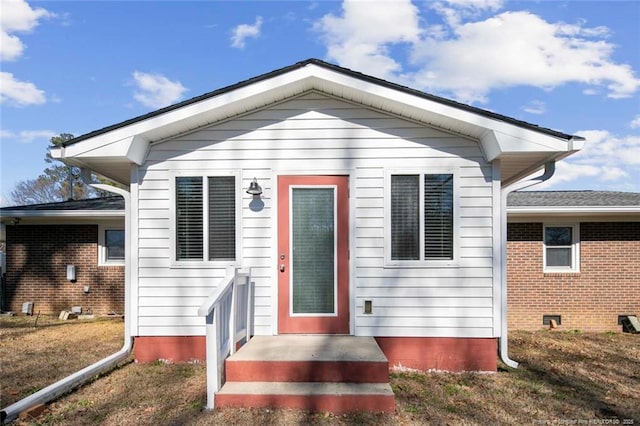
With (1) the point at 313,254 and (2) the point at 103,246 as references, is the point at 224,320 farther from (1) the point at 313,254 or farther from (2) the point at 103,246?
(2) the point at 103,246

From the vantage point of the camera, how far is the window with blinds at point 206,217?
197 inches

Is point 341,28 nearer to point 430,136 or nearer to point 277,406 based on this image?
point 430,136

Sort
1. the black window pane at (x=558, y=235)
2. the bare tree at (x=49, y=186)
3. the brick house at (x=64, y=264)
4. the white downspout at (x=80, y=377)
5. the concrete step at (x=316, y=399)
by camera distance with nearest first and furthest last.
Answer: the white downspout at (x=80, y=377) → the concrete step at (x=316, y=399) → the black window pane at (x=558, y=235) → the brick house at (x=64, y=264) → the bare tree at (x=49, y=186)

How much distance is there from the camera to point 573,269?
8352 mm

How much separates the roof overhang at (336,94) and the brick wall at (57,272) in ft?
18.0

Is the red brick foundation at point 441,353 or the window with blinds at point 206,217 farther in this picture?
the window with blinds at point 206,217

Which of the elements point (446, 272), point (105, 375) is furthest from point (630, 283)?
point (105, 375)

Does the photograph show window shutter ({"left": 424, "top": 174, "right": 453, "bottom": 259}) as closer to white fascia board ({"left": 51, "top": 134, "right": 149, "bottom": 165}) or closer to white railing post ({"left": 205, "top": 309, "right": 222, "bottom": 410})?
white railing post ({"left": 205, "top": 309, "right": 222, "bottom": 410})

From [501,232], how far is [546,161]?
3.56ft

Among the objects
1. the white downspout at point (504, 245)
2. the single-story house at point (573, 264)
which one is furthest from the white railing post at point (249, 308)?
the single-story house at point (573, 264)

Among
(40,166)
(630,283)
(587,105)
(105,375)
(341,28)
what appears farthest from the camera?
(40,166)

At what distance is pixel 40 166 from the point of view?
32.9 meters

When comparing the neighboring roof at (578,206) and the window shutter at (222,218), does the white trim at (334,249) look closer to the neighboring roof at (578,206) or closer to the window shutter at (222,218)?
the window shutter at (222,218)

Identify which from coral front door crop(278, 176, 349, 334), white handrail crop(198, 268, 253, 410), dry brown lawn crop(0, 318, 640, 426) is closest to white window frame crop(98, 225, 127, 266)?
dry brown lawn crop(0, 318, 640, 426)
